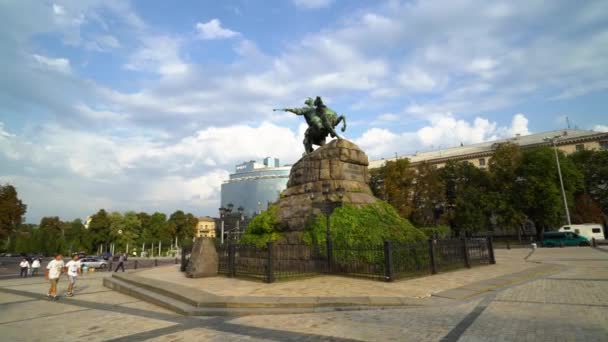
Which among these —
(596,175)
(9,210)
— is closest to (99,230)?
(9,210)

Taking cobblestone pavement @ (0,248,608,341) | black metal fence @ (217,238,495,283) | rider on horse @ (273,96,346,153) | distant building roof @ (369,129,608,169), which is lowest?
cobblestone pavement @ (0,248,608,341)

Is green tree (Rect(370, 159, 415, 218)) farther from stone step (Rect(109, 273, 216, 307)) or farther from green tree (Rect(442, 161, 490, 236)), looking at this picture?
stone step (Rect(109, 273, 216, 307))

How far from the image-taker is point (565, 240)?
3256 cm

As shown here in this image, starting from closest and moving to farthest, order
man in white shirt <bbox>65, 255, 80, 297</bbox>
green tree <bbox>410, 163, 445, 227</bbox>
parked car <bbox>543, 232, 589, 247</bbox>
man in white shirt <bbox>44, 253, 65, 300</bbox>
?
1. man in white shirt <bbox>44, 253, 65, 300</bbox>
2. man in white shirt <bbox>65, 255, 80, 297</bbox>
3. parked car <bbox>543, 232, 589, 247</bbox>
4. green tree <bbox>410, 163, 445, 227</bbox>

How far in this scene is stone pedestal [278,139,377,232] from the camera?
15.3m

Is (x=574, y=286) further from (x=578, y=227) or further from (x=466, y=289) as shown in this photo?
(x=578, y=227)

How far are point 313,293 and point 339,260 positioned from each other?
376 centimetres

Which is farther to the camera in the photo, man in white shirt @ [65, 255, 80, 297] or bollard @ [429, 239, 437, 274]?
bollard @ [429, 239, 437, 274]

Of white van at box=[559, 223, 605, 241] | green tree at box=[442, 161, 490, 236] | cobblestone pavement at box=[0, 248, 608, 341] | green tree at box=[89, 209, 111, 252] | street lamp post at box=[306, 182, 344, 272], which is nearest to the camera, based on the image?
cobblestone pavement at box=[0, 248, 608, 341]

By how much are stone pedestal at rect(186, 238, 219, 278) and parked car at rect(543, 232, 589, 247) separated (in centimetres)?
3518

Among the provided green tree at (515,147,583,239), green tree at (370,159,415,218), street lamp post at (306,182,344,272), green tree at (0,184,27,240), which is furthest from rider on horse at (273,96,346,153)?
green tree at (0,184,27,240)

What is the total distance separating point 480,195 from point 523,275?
37.1 m

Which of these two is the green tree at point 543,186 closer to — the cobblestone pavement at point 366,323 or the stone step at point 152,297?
the cobblestone pavement at point 366,323

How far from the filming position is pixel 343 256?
12.5m
